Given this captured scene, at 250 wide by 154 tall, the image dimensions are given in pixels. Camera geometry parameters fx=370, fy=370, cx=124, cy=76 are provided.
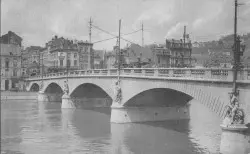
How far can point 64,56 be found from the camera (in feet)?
394

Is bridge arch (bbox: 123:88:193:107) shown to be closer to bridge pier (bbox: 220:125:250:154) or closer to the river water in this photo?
the river water

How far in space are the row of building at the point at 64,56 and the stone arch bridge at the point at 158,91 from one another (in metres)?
23.9

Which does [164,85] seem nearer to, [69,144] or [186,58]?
[69,144]

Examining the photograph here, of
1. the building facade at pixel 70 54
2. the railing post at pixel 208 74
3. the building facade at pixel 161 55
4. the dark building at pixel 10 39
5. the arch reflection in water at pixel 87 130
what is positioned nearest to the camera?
the railing post at pixel 208 74

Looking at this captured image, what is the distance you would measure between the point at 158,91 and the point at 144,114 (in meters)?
4.06

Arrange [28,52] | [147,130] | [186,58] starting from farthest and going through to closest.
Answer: [28,52] < [186,58] < [147,130]

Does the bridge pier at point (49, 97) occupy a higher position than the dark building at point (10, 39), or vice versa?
the dark building at point (10, 39)

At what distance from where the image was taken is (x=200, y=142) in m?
29.6

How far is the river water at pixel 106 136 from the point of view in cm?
2705

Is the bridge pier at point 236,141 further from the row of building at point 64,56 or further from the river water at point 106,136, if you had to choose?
the row of building at point 64,56

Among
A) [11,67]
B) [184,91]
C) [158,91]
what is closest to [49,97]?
[11,67]

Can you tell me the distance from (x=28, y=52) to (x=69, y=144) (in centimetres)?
13064

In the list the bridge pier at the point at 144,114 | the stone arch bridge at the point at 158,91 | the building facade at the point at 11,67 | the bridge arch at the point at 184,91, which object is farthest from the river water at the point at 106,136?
the building facade at the point at 11,67

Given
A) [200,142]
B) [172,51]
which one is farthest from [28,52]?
[200,142]
